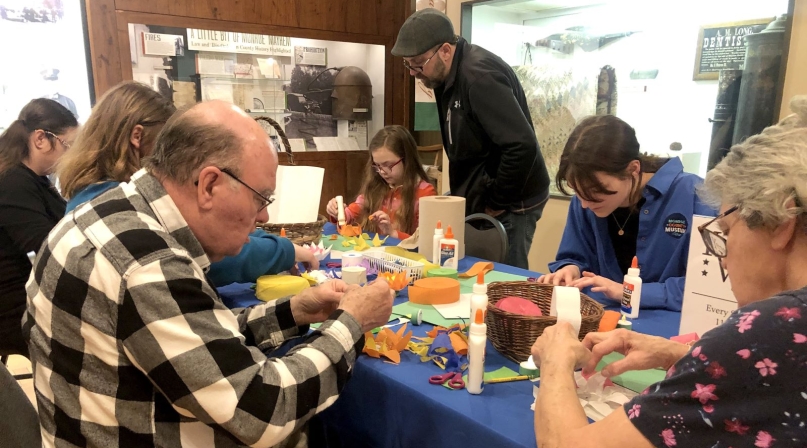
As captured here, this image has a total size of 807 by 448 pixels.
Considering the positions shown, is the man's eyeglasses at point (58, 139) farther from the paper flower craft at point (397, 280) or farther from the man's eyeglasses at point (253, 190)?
the man's eyeglasses at point (253, 190)

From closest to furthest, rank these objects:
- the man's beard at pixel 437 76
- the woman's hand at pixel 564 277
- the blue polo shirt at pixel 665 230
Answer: the blue polo shirt at pixel 665 230 < the woman's hand at pixel 564 277 < the man's beard at pixel 437 76

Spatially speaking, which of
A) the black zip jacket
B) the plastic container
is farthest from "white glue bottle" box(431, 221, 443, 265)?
the black zip jacket

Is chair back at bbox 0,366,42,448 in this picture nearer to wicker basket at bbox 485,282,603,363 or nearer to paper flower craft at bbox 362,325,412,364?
paper flower craft at bbox 362,325,412,364

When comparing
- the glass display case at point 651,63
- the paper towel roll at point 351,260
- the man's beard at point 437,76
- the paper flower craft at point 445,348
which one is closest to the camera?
the paper flower craft at point 445,348

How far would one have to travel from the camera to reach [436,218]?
2.09 m

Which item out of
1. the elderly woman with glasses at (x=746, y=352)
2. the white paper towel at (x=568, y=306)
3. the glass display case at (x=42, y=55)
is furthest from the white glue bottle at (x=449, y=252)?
the glass display case at (x=42, y=55)

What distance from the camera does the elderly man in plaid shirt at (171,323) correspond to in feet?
2.84

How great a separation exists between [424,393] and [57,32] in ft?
12.4

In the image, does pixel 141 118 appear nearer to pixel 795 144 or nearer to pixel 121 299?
pixel 121 299

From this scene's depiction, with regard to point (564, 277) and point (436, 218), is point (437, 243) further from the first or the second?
point (564, 277)

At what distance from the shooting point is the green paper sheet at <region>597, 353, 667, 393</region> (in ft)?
3.61

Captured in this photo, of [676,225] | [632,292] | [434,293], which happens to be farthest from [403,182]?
[632,292]

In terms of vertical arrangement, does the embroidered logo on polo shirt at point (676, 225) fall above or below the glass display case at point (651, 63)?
below

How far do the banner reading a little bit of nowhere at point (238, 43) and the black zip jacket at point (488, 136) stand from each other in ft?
6.53
